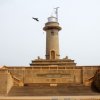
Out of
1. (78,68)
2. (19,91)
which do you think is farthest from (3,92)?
(78,68)

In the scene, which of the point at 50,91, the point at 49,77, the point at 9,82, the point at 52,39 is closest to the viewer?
the point at 50,91

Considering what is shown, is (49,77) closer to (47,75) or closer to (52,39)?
(47,75)

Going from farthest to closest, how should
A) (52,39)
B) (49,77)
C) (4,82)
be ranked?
(52,39), (49,77), (4,82)

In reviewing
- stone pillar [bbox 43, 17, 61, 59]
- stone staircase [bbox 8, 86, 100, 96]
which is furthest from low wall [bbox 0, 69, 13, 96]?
stone pillar [bbox 43, 17, 61, 59]

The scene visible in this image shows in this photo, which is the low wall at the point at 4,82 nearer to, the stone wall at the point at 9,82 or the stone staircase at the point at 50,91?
the stone wall at the point at 9,82

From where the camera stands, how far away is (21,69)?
38875mm

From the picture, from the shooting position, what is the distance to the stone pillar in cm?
4362

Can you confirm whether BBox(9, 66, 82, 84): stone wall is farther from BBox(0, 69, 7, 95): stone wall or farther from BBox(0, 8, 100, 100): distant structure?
BBox(0, 69, 7, 95): stone wall

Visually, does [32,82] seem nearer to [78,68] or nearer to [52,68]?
[52,68]

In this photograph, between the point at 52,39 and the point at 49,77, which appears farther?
the point at 52,39

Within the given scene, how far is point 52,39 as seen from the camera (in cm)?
4394

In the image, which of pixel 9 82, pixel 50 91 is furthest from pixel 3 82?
pixel 50 91

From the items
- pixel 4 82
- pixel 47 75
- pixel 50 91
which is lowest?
pixel 50 91

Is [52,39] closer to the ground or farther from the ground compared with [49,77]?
farther from the ground
